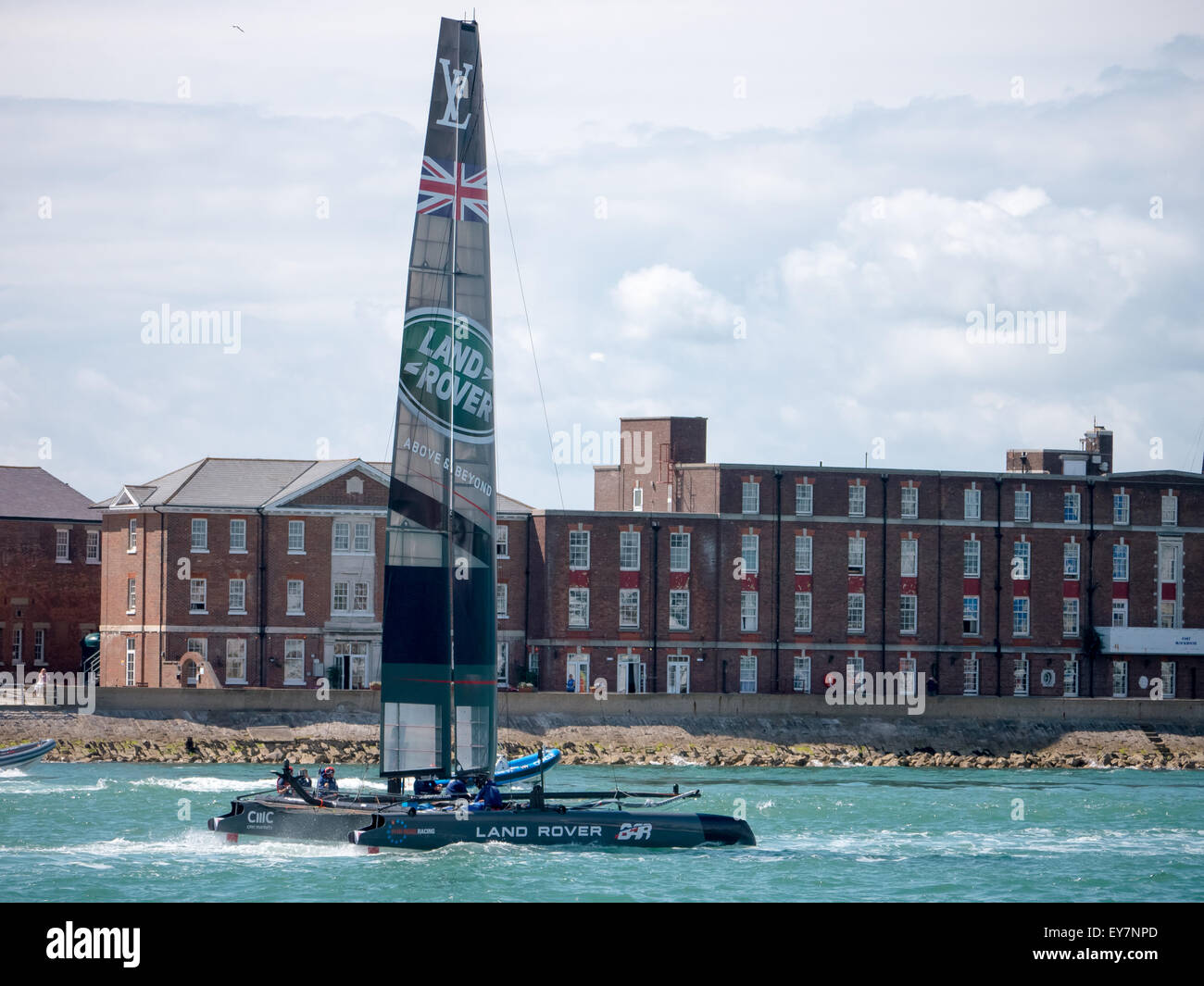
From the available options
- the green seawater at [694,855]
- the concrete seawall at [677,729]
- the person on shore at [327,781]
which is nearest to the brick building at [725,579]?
the concrete seawall at [677,729]

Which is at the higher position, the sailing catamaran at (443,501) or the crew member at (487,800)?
the sailing catamaran at (443,501)

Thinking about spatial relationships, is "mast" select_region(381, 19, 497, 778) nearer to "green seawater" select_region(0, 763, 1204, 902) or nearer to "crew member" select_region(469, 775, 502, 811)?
"crew member" select_region(469, 775, 502, 811)

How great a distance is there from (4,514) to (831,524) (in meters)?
38.5

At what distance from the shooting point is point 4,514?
80125 mm

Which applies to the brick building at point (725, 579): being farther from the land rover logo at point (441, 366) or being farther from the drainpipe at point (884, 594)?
the land rover logo at point (441, 366)

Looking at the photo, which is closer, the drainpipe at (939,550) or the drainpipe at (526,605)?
the drainpipe at (526,605)

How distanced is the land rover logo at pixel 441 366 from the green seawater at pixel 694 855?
9.67 metres

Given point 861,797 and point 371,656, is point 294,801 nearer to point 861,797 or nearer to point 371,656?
point 861,797

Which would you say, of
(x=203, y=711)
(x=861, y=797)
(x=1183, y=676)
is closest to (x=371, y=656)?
(x=203, y=711)

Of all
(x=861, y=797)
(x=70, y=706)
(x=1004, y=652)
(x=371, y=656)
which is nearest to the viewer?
(x=861, y=797)

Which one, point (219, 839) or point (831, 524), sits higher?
point (831, 524)

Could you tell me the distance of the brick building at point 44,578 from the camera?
261 feet

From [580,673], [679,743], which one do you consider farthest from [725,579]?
[679,743]

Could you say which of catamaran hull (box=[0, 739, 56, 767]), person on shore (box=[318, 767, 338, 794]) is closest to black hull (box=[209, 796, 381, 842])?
person on shore (box=[318, 767, 338, 794])
